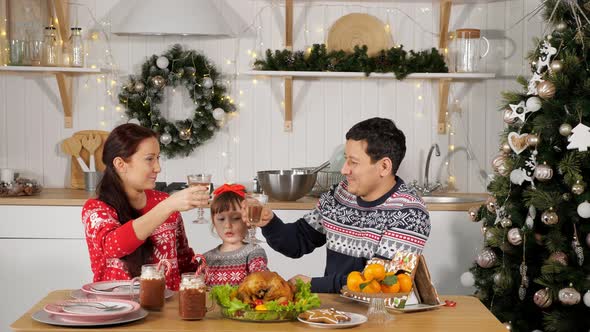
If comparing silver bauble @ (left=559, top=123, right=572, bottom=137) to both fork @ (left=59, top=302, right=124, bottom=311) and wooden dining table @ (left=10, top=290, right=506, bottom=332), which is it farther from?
fork @ (left=59, top=302, right=124, bottom=311)

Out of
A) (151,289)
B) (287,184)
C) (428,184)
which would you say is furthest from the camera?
(428,184)

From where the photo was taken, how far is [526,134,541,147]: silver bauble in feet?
10.9

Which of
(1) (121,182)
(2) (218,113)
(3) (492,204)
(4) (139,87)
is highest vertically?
(4) (139,87)

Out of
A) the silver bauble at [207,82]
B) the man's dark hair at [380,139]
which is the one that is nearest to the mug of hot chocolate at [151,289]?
the man's dark hair at [380,139]

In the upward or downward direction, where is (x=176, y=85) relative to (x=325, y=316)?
upward

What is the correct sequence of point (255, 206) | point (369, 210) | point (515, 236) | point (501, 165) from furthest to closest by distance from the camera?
1. point (501, 165)
2. point (515, 236)
3. point (369, 210)
4. point (255, 206)

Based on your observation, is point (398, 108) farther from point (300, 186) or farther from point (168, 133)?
point (168, 133)

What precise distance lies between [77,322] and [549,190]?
185cm

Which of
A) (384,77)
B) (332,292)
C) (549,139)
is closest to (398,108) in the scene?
(384,77)

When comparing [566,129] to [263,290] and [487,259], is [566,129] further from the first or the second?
[263,290]

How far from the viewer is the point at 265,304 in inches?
91.2

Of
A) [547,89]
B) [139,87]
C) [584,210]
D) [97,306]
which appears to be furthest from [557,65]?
[139,87]

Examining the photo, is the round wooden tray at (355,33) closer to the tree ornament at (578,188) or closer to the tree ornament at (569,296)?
the tree ornament at (578,188)

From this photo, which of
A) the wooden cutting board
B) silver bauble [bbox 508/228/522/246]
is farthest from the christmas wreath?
silver bauble [bbox 508/228/522/246]
